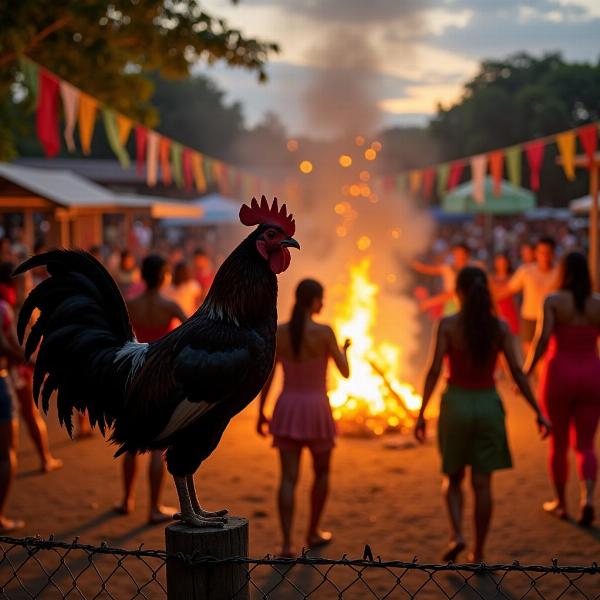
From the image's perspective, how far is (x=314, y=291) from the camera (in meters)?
5.43

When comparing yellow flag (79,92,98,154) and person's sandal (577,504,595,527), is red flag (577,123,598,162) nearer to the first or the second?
yellow flag (79,92,98,154)

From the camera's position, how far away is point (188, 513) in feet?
8.87

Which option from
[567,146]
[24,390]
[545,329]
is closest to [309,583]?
[545,329]

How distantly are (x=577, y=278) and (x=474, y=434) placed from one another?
5.01 feet

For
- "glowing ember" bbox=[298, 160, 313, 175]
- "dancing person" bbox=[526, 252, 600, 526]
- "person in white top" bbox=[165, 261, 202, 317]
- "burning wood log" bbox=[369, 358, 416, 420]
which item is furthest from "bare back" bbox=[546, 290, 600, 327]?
"glowing ember" bbox=[298, 160, 313, 175]

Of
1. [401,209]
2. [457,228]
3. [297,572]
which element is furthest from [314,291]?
[457,228]

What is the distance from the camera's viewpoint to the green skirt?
5180 millimetres

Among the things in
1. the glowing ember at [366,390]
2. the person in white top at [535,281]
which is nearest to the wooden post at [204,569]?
the glowing ember at [366,390]

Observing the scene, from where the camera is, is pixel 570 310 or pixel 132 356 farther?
pixel 570 310

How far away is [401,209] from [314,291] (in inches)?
765

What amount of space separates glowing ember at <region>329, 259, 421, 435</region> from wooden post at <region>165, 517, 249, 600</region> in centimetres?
544

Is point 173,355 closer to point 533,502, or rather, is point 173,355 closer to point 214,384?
point 214,384

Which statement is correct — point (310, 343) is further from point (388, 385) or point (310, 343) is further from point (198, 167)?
point (198, 167)

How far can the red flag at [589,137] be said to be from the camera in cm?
1180
